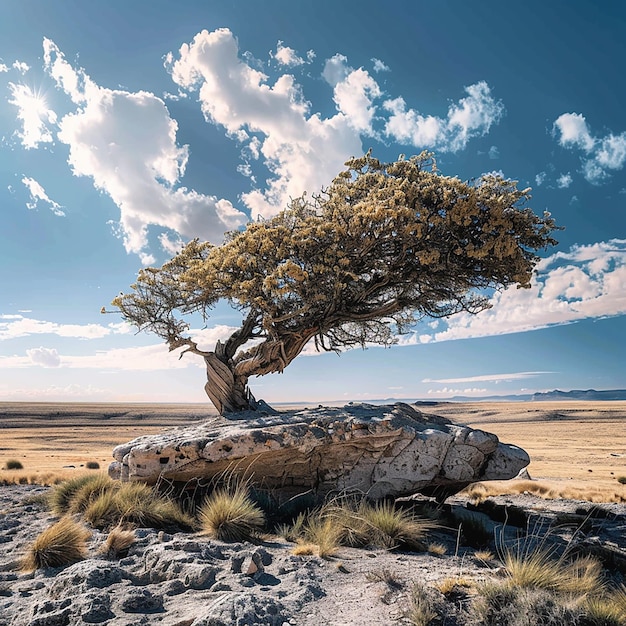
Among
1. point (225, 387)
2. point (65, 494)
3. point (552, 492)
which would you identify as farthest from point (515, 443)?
point (65, 494)

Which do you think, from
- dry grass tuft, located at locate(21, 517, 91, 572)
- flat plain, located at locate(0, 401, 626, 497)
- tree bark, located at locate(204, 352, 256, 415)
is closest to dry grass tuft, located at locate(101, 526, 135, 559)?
dry grass tuft, located at locate(21, 517, 91, 572)

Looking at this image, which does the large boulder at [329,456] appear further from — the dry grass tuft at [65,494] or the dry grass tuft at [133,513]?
the dry grass tuft at [133,513]

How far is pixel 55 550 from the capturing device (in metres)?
7.59

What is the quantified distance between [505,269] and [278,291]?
6966 millimetres

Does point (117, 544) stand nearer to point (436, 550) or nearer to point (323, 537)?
point (323, 537)

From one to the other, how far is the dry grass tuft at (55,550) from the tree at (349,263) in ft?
24.2

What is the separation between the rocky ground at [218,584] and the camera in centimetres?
541

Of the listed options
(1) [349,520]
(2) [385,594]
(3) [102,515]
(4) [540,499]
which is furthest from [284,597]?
(4) [540,499]

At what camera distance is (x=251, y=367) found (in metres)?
16.3

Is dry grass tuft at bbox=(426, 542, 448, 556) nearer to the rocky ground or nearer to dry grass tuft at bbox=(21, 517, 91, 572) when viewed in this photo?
the rocky ground

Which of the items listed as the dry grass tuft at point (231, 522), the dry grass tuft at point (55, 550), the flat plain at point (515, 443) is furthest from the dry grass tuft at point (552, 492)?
the dry grass tuft at point (55, 550)

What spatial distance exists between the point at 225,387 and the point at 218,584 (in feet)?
34.2

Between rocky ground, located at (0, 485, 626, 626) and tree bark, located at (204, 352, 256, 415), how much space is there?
7.66 m

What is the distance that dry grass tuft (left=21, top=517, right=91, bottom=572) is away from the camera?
24.6 feet
